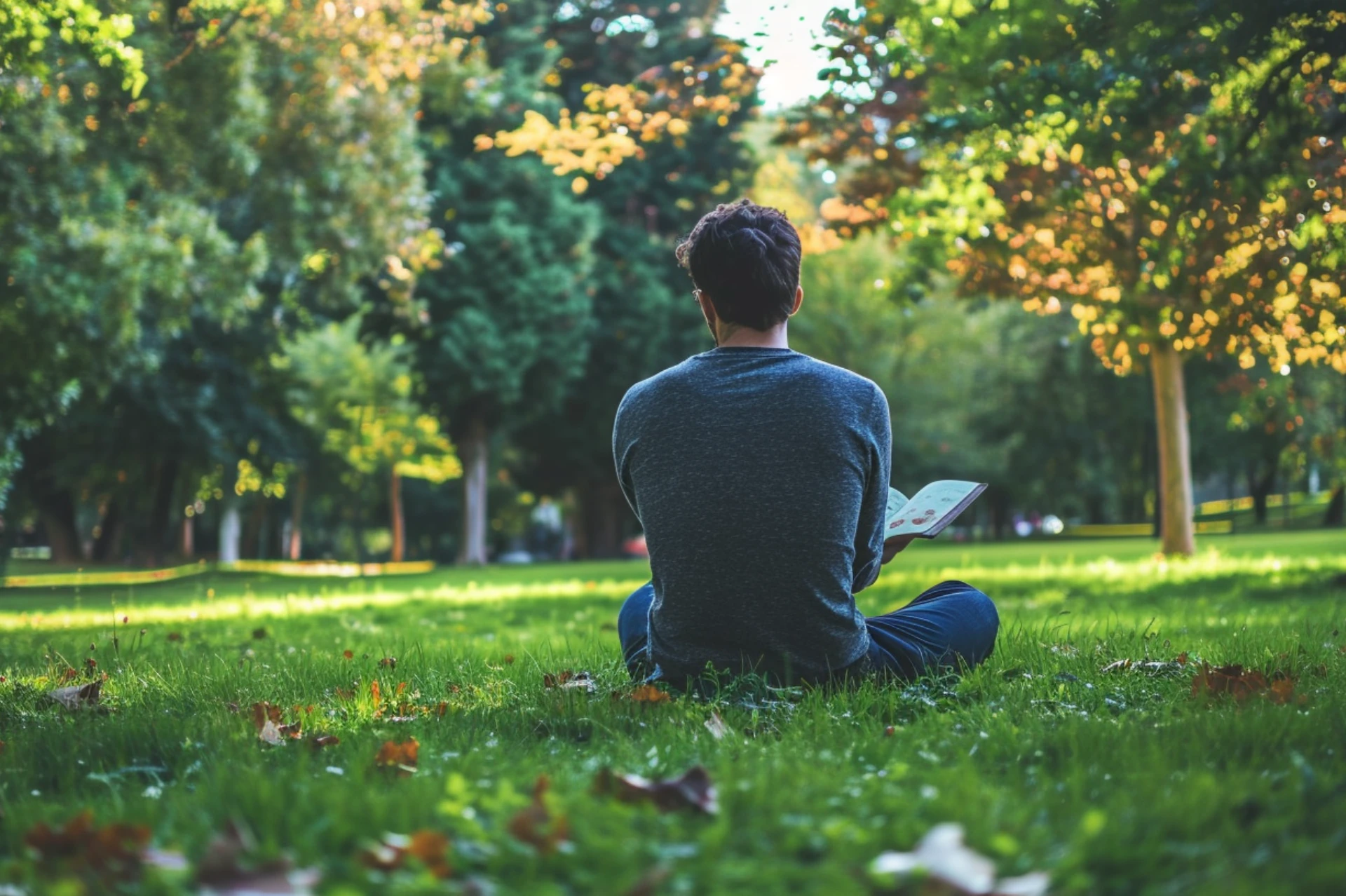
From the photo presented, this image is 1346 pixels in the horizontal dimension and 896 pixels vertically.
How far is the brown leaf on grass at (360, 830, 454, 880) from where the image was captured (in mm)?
1921

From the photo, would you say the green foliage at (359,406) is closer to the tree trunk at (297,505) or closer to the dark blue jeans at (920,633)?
the tree trunk at (297,505)

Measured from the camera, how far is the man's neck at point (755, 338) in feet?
12.2

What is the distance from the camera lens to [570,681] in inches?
173

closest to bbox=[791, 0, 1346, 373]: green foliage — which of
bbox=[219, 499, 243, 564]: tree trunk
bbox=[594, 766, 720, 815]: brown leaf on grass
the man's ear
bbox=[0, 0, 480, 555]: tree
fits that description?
the man's ear

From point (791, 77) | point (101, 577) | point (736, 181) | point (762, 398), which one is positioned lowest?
point (101, 577)

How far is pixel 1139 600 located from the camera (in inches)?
371

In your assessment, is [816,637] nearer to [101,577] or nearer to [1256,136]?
[1256,136]

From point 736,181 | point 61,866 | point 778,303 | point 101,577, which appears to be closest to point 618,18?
point 736,181

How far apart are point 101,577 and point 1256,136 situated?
830 inches

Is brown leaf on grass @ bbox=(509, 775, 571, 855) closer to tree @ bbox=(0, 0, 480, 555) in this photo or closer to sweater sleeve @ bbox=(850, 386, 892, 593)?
sweater sleeve @ bbox=(850, 386, 892, 593)

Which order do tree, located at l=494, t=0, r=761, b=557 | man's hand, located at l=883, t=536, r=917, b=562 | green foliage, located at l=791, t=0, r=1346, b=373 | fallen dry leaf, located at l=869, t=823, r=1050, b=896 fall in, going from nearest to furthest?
fallen dry leaf, located at l=869, t=823, r=1050, b=896
man's hand, located at l=883, t=536, r=917, b=562
green foliage, located at l=791, t=0, r=1346, b=373
tree, located at l=494, t=0, r=761, b=557

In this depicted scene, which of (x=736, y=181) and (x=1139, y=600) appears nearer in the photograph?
(x=1139, y=600)

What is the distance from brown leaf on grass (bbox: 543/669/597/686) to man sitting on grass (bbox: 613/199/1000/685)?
0.35 meters

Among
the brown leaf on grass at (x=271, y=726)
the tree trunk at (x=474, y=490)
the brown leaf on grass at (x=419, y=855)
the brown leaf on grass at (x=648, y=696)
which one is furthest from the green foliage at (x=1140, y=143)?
the tree trunk at (x=474, y=490)
